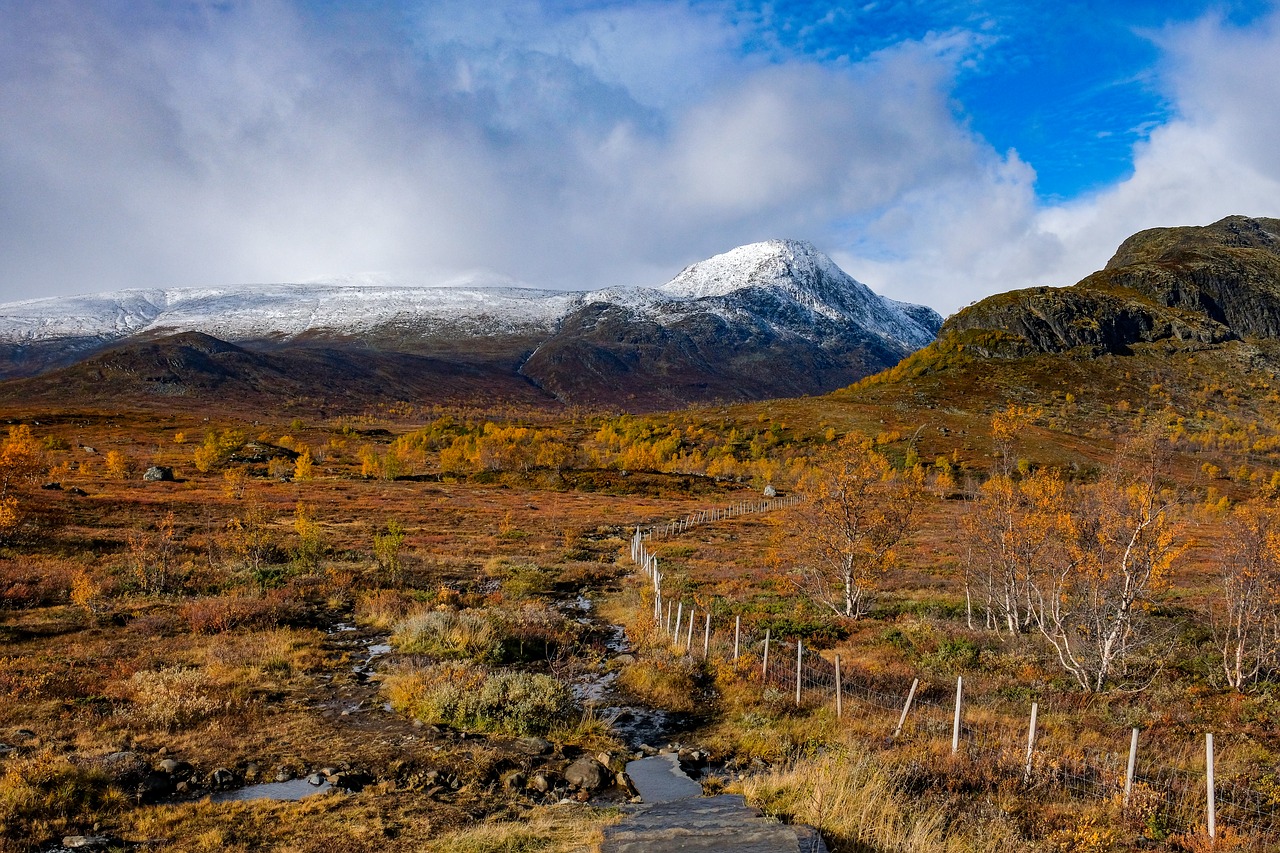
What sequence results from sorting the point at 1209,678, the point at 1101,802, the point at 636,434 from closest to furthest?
the point at 1101,802 → the point at 1209,678 → the point at 636,434

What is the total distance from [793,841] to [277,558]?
112 feet

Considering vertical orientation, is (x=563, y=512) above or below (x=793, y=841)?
below

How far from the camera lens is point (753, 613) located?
2641cm

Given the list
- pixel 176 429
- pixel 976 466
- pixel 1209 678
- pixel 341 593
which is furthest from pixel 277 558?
pixel 176 429

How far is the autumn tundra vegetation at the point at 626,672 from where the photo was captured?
10.2 m

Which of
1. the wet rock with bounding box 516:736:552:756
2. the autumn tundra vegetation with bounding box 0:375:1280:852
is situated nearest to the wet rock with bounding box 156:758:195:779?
the autumn tundra vegetation with bounding box 0:375:1280:852

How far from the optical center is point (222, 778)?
11.7 m

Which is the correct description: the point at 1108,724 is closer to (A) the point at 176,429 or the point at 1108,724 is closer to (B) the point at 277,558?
(B) the point at 277,558

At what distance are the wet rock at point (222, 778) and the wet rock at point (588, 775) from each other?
579 cm

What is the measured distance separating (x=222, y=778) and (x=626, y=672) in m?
10.1

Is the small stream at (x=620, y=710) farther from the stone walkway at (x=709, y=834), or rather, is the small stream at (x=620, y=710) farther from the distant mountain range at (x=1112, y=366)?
the distant mountain range at (x=1112, y=366)

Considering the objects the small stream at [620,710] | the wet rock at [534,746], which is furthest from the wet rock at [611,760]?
the wet rock at [534,746]

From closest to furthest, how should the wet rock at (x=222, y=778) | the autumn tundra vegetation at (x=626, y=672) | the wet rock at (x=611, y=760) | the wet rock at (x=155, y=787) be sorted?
the autumn tundra vegetation at (x=626, y=672) < the wet rock at (x=155, y=787) < the wet rock at (x=222, y=778) < the wet rock at (x=611, y=760)

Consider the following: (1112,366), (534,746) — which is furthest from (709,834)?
(1112,366)
